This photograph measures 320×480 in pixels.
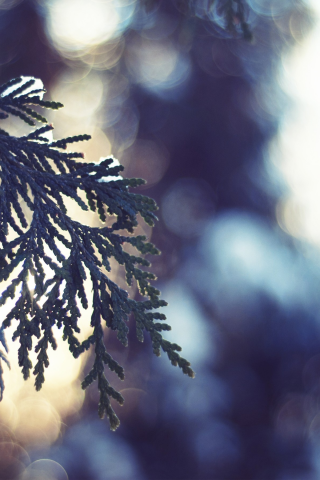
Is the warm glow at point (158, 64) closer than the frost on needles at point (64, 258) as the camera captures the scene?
No

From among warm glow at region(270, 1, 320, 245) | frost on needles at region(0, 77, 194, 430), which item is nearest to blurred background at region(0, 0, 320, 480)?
Answer: warm glow at region(270, 1, 320, 245)

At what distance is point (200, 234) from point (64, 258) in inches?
355

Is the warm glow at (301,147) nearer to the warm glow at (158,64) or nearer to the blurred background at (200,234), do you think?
the blurred background at (200,234)

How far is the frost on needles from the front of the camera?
1.57 meters

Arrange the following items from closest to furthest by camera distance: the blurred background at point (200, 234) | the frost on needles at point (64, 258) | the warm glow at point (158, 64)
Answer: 1. the frost on needles at point (64, 258)
2. the blurred background at point (200, 234)
3. the warm glow at point (158, 64)

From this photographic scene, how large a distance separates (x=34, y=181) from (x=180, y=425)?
9326mm

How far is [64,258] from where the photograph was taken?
157cm

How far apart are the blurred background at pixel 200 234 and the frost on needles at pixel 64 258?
7990 mm

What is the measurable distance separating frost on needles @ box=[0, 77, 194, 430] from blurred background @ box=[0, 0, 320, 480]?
26.2 feet

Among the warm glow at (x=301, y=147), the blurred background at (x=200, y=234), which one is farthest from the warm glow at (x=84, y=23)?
the warm glow at (x=301, y=147)

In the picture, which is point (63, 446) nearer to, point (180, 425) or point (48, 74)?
point (180, 425)

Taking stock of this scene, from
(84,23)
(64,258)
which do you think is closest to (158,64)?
(84,23)

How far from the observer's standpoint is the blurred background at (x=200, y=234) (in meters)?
8.99

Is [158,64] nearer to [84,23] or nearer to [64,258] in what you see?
[84,23]
